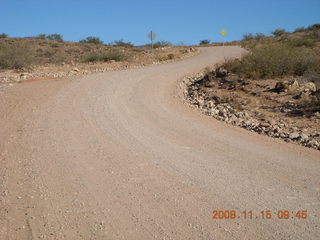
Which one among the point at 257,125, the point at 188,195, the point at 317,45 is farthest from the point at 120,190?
the point at 317,45

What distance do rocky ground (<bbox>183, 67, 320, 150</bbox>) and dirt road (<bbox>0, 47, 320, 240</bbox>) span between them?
29.1 inches

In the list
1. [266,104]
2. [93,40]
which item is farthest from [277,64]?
[93,40]

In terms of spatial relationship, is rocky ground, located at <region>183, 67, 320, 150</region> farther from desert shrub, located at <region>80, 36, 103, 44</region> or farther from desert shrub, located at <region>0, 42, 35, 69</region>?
desert shrub, located at <region>80, 36, 103, 44</region>

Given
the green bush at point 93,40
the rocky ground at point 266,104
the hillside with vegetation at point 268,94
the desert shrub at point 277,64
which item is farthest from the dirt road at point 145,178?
the green bush at point 93,40

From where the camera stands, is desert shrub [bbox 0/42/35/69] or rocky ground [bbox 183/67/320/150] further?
desert shrub [bbox 0/42/35/69]

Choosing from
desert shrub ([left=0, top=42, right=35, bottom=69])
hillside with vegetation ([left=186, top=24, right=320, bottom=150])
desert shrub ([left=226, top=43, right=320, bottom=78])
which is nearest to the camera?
hillside with vegetation ([left=186, top=24, right=320, bottom=150])

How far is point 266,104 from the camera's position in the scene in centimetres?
1077

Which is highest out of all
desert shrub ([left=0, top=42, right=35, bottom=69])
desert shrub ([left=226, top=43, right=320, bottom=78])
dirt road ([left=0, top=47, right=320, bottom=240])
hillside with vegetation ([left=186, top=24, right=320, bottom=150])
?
desert shrub ([left=0, top=42, right=35, bottom=69])

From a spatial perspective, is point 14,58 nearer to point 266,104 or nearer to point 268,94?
point 268,94

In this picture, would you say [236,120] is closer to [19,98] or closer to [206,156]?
[206,156]

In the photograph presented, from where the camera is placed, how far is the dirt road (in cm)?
375
